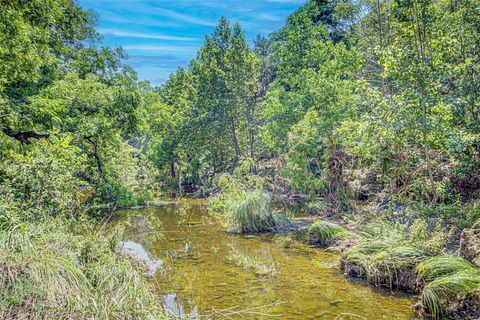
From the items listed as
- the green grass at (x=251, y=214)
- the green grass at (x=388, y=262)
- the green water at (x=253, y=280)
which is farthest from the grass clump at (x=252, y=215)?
the green grass at (x=388, y=262)

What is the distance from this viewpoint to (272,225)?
1272cm

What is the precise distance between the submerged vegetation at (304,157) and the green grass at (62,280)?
2 centimetres

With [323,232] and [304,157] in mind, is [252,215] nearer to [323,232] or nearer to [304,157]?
[323,232]

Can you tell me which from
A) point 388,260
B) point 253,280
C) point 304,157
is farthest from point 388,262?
point 304,157

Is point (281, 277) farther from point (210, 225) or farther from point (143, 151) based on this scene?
point (143, 151)

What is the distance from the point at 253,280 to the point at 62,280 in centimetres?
427

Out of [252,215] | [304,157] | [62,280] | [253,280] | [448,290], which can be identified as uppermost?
[304,157]

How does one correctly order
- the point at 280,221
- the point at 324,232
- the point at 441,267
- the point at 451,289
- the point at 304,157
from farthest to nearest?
the point at 304,157 → the point at 280,221 → the point at 324,232 → the point at 441,267 → the point at 451,289

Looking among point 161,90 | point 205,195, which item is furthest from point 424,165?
point 161,90

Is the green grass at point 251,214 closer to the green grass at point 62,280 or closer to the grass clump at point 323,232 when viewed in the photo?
the grass clump at point 323,232

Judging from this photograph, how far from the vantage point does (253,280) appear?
7.84 m

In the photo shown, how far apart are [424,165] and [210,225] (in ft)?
26.9

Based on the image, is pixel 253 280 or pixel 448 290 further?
pixel 253 280

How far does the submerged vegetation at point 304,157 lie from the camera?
18.4ft
